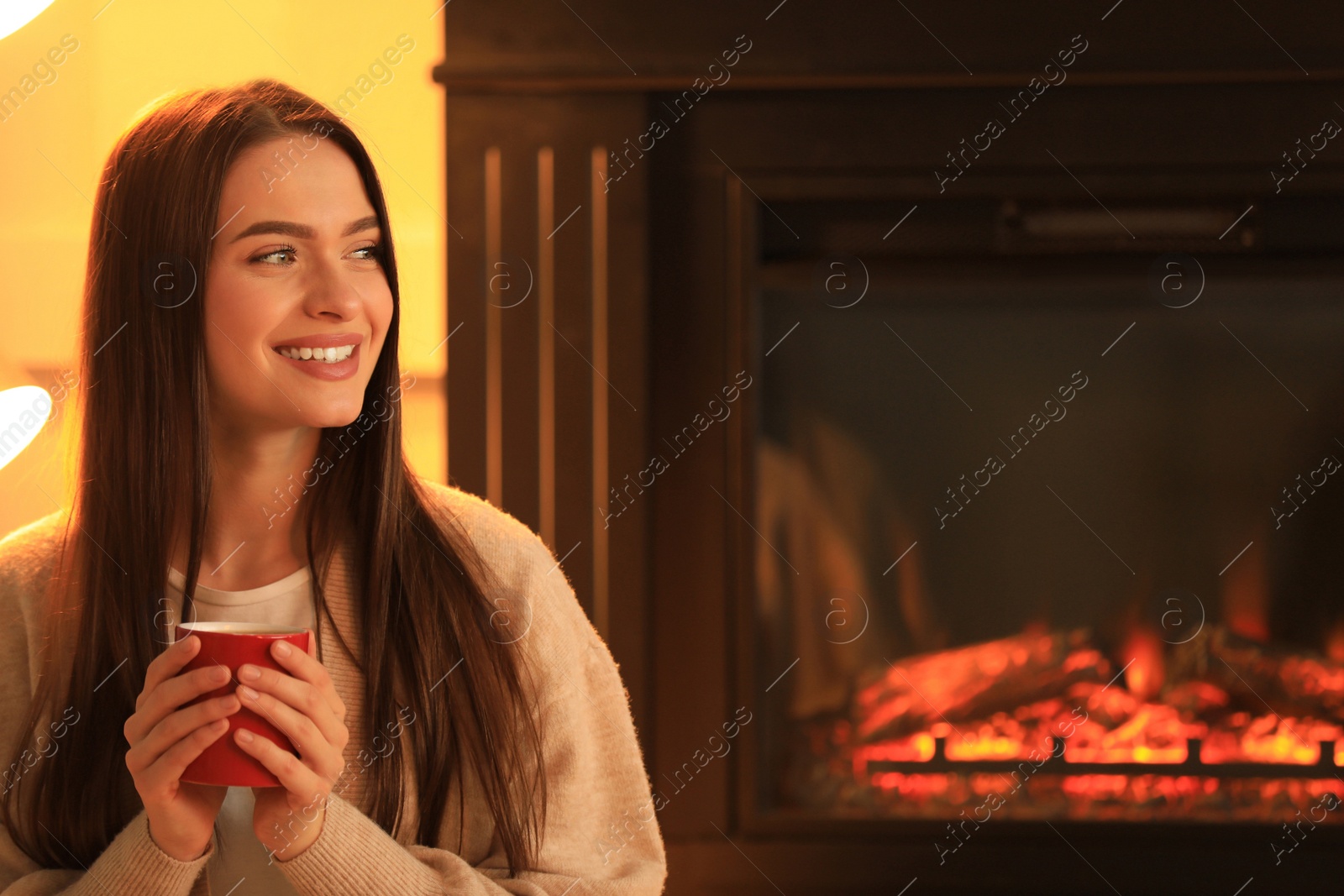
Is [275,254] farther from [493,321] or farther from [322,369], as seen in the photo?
[493,321]

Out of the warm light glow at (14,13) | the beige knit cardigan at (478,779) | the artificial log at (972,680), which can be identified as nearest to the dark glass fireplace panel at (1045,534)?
the artificial log at (972,680)

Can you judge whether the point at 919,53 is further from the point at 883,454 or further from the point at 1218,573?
the point at 1218,573

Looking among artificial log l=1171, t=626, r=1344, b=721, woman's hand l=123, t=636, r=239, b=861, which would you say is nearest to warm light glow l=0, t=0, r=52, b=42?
woman's hand l=123, t=636, r=239, b=861

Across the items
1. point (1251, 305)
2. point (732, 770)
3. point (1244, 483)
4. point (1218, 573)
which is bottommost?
point (732, 770)

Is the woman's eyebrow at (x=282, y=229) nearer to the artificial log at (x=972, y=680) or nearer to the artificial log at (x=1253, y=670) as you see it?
the artificial log at (x=972, y=680)

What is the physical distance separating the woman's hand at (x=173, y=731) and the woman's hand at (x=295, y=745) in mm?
19

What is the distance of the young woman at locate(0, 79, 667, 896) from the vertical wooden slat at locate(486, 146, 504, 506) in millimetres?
708

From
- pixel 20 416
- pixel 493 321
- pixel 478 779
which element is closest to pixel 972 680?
pixel 493 321

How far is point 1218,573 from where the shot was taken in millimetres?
1796

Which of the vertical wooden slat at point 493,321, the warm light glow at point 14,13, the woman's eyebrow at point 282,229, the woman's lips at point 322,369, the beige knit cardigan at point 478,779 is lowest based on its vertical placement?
the beige knit cardigan at point 478,779

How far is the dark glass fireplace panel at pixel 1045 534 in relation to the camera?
1779mm

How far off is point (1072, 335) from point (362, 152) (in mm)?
1189

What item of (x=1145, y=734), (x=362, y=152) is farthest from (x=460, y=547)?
(x=1145, y=734)

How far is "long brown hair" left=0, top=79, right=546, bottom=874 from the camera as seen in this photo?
0.93 meters
